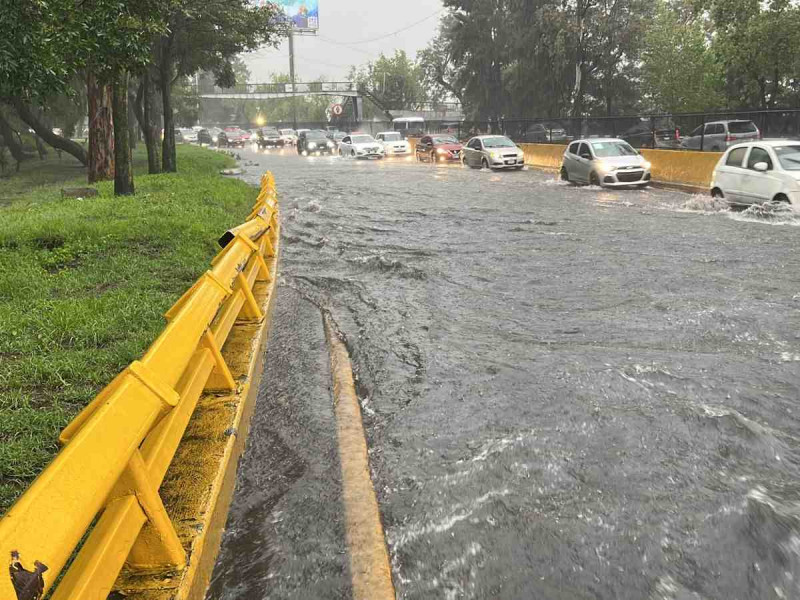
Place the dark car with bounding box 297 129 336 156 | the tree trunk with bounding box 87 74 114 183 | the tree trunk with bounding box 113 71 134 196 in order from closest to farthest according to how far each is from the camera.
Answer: the tree trunk with bounding box 113 71 134 196
the tree trunk with bounding box 87 74 114 183
the dark car with bounding box 297 129 336 156

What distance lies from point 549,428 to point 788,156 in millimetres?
11361

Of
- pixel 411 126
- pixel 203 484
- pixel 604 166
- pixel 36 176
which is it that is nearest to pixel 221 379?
pixel 203 484

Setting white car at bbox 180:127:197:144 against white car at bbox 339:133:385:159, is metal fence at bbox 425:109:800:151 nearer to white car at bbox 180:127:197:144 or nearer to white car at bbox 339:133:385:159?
white car at bbox 339:133:385:159

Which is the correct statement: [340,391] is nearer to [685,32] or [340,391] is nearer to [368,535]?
[368,535]

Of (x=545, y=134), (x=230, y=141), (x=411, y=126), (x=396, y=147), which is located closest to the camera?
(x=545, y=134)

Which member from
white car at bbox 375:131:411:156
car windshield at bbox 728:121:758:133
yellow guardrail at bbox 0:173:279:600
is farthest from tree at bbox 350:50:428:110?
yellow guardrail at bbox 0:173:279:600

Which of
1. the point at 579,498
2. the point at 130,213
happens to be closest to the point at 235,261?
the point at 579,498

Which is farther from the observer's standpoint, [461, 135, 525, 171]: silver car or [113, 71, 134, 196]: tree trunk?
[461, 135, 525, 171]: silver car

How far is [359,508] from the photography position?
346cm

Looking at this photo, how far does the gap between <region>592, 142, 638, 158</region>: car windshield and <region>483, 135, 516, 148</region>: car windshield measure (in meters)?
9.02

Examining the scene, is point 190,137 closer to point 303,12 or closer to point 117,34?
point 303,12

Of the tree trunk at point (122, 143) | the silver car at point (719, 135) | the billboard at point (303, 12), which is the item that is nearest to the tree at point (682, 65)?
the silver car at point (719, 135)

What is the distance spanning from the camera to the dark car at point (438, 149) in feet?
119

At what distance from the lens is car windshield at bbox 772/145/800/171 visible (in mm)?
12867
